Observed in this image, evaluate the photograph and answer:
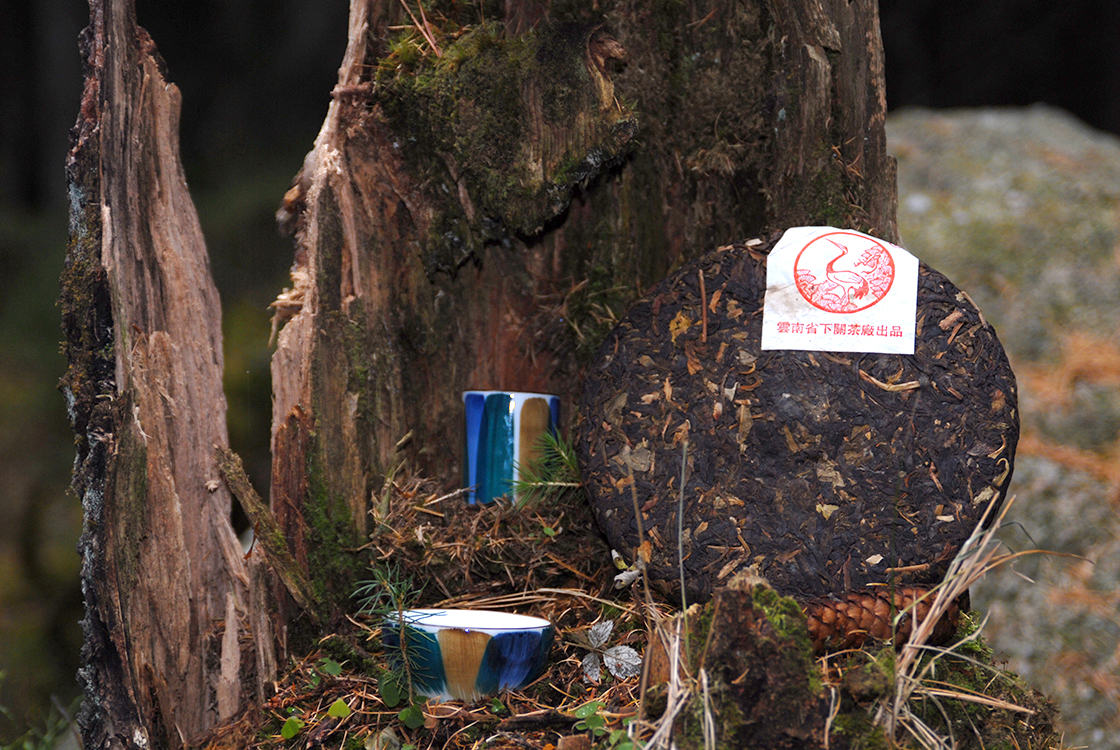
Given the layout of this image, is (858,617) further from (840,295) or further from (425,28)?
(425,28)

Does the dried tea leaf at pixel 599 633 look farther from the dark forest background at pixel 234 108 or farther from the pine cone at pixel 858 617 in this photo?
the dark forest background at pixel 234 108

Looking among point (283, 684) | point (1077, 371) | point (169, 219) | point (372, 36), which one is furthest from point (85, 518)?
point (1077, 371)

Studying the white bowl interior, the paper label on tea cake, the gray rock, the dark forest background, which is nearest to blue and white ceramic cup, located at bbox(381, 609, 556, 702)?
the white bowl interior

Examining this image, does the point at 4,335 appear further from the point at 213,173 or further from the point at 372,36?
the point at 372,36

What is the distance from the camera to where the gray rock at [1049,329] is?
8.41 ft

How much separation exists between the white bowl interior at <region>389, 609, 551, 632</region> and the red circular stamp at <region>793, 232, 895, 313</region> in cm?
79

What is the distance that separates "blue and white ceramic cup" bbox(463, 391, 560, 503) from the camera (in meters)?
1.65

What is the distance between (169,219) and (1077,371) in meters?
3.35

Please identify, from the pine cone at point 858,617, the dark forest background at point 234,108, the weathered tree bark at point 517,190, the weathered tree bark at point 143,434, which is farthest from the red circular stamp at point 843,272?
the dark forest background at point 234,108

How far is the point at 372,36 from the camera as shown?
1598 millimetres

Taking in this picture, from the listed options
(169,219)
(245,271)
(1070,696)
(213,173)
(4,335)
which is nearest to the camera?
(169,219)

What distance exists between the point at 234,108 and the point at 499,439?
4.20 metres

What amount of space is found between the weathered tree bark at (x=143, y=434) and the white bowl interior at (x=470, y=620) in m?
0.38

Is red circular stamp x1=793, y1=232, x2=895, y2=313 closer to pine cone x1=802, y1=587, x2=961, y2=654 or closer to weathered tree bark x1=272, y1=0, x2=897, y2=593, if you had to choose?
weathered tree bark x1=272, y1=0, x2=897, y2=593
